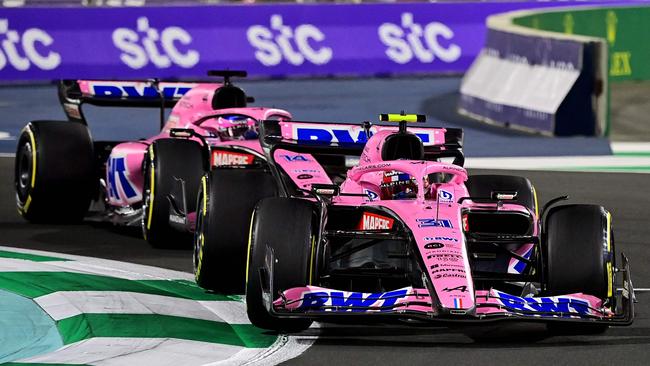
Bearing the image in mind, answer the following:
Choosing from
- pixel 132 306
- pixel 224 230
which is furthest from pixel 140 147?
pixel 132 306

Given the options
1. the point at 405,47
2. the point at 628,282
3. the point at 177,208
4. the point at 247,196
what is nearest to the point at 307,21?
the point at 405,47

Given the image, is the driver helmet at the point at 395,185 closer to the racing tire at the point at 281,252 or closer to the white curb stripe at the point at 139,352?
Result: the racing tire at the point at 281,252

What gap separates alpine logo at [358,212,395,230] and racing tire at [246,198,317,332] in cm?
60

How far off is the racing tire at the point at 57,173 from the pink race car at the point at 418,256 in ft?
14.9

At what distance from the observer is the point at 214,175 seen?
11836mm

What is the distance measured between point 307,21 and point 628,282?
69.2ft

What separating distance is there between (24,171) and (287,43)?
15.3 metres

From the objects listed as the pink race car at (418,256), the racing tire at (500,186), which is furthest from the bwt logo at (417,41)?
the pink race car at (418,256)

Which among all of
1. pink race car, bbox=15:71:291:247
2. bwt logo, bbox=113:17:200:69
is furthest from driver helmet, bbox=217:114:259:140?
bwt logo, bbox=113:17:200:69

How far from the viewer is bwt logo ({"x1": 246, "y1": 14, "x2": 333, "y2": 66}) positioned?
30.3 meters

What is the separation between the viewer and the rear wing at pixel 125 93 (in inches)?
647

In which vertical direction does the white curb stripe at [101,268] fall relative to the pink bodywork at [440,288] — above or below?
below

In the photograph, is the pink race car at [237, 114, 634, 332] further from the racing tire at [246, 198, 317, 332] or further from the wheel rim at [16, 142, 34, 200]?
the wheel rim at [16, 142, 34, 200]

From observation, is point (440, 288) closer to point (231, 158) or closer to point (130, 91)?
point (231, 158)
